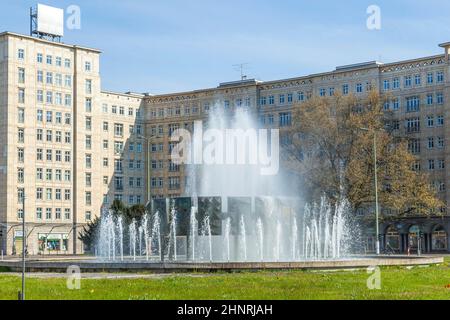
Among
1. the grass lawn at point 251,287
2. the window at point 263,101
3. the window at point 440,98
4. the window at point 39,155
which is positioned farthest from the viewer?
the window at point 263,101

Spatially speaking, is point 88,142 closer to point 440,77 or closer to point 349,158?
point 349,158

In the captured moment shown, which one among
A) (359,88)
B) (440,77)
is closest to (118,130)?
(359,88)

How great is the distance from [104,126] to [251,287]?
85180 millimetres

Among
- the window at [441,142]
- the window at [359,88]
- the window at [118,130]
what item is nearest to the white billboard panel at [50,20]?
the window at [118,130]

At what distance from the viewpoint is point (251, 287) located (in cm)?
2708

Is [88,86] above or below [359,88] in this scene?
above

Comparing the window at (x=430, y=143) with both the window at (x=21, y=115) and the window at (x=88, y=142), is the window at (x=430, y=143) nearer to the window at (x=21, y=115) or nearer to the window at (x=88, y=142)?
the window at (x=88, y=142)

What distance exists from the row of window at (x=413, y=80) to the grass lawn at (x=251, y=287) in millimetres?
60044

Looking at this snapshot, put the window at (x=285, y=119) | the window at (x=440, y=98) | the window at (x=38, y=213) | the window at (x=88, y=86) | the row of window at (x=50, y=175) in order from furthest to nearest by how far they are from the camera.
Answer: the window at (x=88, y=86)
the window at (x=285, y=119)
the window at (x=38, y=213)
the row of window at (x=50, y=175)
the window at (x=440, y=98)

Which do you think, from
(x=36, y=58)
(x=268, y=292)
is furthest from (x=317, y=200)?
(x=268, y=292)

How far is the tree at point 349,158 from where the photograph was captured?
74188 mm

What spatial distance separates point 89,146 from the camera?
10619cm
